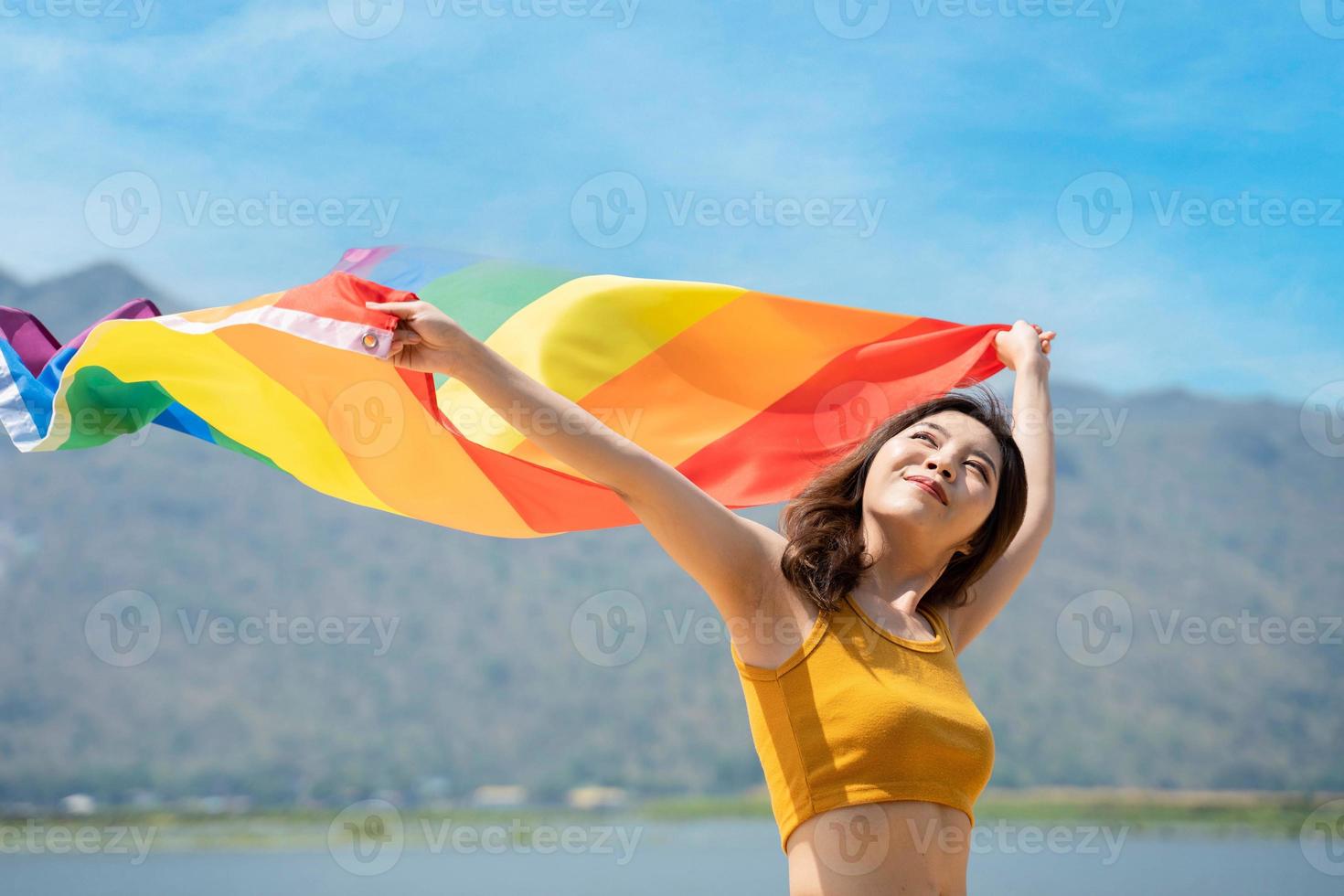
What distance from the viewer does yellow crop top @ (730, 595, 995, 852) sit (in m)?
2.04

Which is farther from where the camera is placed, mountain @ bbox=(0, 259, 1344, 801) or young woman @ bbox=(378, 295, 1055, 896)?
mountain @ bbox=(0, 259, 1344, 801)

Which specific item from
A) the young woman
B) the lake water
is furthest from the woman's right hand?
the lake water

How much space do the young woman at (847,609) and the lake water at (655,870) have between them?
61.3 ft

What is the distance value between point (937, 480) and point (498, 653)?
46406 millimetres

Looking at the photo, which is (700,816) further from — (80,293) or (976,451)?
(976,451)

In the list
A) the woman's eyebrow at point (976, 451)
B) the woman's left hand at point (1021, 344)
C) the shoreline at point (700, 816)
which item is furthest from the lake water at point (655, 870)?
the woman's eyebrow at point (976, 451)

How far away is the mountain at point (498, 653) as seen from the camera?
44938 millimetres

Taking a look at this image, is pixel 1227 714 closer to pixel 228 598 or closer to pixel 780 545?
pixel 228 598

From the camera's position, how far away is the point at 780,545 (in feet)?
7.29

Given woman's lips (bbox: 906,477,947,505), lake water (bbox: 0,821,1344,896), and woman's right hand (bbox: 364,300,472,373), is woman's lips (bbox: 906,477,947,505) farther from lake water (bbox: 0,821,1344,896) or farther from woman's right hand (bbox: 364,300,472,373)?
lake water (bbox: 0,821,1344,896)

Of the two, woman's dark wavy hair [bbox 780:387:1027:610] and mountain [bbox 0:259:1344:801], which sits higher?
woman's dark wavy hair [bbox 780:387:1027:610]

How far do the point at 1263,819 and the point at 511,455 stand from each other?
42331 mm

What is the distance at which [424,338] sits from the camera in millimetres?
1949

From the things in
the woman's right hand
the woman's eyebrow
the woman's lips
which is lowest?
the woman's right hand
